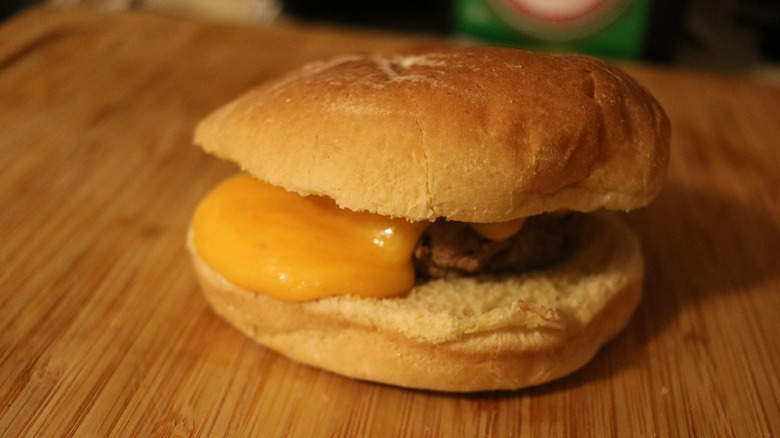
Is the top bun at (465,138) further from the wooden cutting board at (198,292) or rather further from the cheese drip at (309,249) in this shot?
the wooden cutting board at (198,292)

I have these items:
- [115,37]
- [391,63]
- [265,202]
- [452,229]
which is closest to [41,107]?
[115,37]

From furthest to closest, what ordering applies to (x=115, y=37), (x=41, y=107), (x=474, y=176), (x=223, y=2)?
(x=223, y=2) < (x=115, y=37) < (x=41, y=107) < (x=474, y=176)

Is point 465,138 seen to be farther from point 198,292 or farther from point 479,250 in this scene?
point 198,292

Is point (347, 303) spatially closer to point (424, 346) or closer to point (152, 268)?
point (424, 346)

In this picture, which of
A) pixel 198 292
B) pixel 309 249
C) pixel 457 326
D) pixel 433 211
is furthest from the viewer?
pixel 198 292

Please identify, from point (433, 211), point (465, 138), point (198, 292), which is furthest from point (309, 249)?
point (198, 292)

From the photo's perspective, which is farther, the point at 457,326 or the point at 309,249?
the point at 309,249

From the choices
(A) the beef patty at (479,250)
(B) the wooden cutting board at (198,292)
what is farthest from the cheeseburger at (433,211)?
(B) the wooden cutting board at (198,292)
